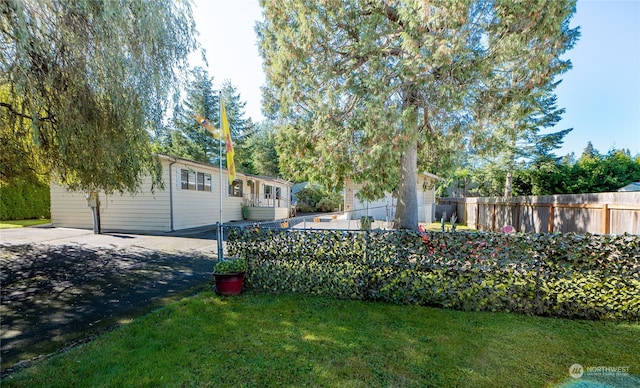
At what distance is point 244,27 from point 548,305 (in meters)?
9.15

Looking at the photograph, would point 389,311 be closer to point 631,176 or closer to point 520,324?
point 520,324

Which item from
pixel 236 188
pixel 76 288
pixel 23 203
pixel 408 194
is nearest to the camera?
pixel 76 288

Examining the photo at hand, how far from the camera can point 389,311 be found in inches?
158

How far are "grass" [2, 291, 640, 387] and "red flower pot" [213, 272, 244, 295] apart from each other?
0.49 meters

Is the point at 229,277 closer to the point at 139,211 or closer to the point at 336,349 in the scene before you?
the point at 336,349

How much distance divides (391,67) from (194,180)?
38.4ft

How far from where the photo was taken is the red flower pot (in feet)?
15.2

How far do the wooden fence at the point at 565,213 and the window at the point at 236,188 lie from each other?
48.5 ft

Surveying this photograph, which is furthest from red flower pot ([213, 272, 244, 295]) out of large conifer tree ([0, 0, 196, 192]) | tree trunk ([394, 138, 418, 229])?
tree trunk ([394, 138, 418, 229])

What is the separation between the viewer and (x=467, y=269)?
407 centimetres

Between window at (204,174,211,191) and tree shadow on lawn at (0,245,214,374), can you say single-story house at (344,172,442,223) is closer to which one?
window at (204,174,211,191)

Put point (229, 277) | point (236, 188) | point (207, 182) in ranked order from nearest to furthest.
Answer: point (229, 277) < point (207, 182) < point (236, 188)
